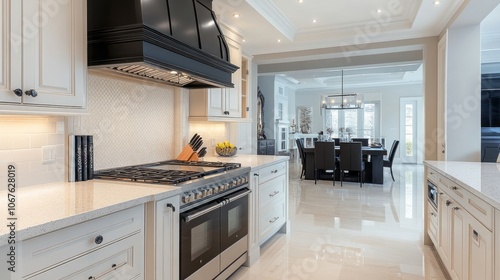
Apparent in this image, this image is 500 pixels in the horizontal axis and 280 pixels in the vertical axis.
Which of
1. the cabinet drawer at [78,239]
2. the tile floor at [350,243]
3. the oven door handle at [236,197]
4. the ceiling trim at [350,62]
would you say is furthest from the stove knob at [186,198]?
the ceiling trim at [350,62]

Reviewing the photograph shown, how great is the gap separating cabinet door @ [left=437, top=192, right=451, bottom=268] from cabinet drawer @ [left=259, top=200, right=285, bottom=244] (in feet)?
5.29

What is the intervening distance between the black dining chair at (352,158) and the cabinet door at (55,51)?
20.1ft

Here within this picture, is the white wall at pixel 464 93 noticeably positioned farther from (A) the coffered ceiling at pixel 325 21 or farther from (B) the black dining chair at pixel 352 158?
(B) the black dining chair at pixel 352 158

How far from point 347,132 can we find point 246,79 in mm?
6982

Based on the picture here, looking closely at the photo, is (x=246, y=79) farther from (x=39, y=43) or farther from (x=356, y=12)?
(x=39, y=43)

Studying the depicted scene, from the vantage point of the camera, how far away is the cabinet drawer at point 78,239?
3.74 ft

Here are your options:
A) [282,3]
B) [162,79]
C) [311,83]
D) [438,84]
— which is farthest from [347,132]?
[162,79]

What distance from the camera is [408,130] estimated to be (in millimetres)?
10781

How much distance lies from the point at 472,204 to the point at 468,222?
15 centimetres

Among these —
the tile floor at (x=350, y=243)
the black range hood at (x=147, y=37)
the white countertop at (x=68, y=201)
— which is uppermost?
the black range hood at (x=147, y=37)

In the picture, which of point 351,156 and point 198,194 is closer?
point 198,194

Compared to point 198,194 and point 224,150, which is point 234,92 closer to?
point 224,150

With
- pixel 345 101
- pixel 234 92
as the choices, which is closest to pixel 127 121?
pixel 234 92

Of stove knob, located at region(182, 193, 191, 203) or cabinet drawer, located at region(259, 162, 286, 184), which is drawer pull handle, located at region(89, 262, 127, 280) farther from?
cabinet drawer, located at region(259, 162, 286, 184)
